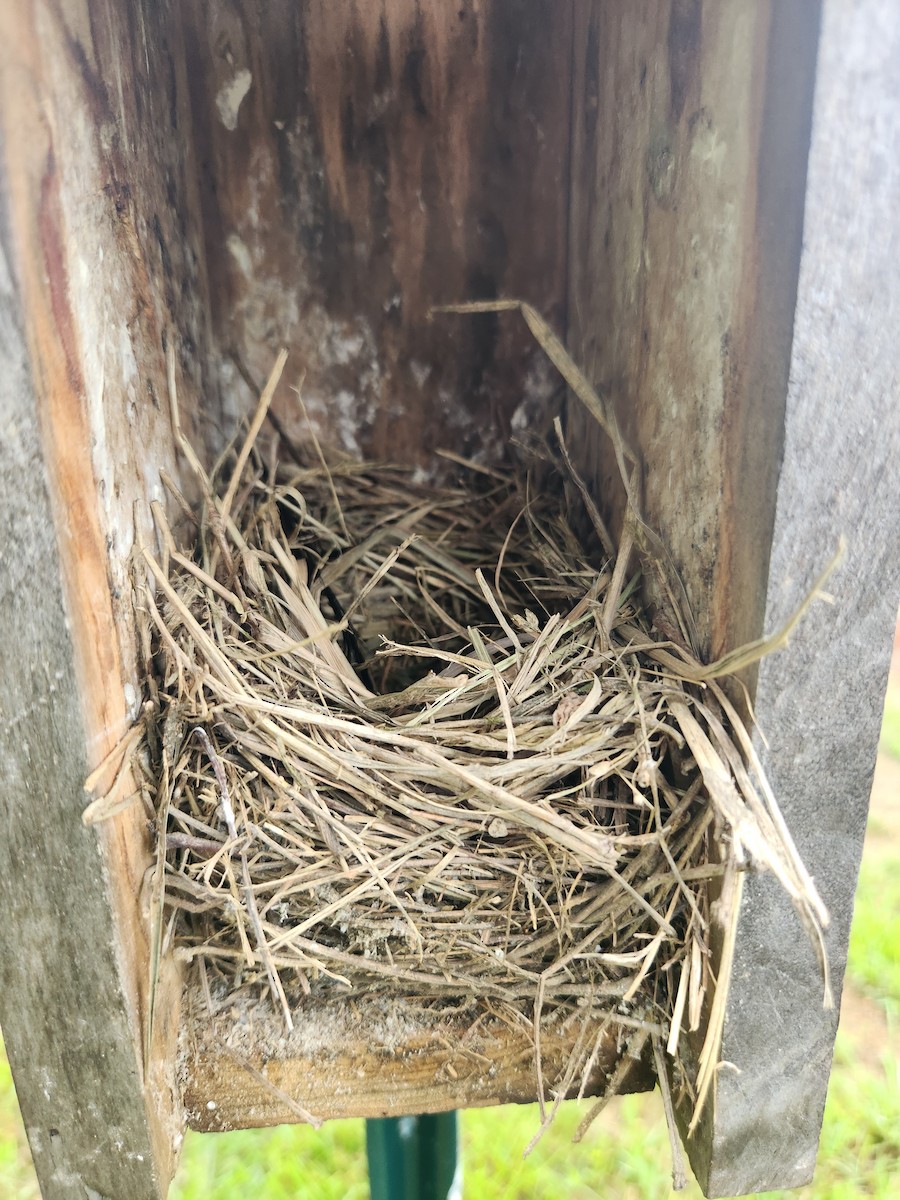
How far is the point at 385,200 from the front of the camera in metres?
1.12

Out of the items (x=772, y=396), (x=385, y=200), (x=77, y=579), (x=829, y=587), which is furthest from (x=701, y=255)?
(x=77, y=579)

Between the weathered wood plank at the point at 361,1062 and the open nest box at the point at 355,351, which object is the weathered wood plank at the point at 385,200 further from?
the weathered wood plank at the point at 361,1062

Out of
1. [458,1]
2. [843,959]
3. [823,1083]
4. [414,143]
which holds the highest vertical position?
[458,1]

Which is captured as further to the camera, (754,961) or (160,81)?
(160,81)

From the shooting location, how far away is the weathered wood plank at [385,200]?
1.06 m

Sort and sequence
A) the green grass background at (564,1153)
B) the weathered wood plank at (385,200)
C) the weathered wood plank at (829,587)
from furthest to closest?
the green grass background at (564,1153)
the weathered wood plank at (385,200)
the weathered wood plank at (829,587)

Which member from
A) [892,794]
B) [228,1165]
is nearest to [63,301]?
[228,1165]

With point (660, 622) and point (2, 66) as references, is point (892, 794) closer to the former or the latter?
point (660, 622)

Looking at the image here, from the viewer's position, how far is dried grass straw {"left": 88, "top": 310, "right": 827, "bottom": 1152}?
31.4 inches

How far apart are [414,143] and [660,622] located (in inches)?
27.1

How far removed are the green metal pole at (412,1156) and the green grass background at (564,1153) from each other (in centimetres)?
79

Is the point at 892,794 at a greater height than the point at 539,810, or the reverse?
the point at 539,810

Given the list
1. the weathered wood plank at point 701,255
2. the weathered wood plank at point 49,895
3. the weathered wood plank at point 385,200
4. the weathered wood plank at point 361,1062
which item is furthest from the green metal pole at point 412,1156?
the weathered wood plank at point 385,200

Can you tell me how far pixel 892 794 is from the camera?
2.94 m
